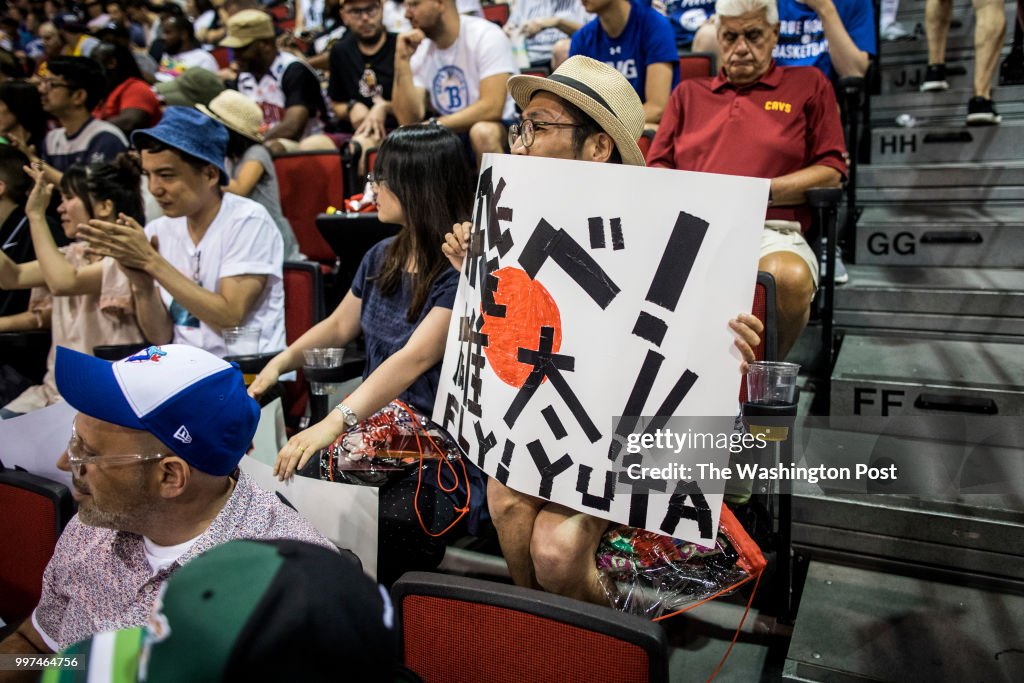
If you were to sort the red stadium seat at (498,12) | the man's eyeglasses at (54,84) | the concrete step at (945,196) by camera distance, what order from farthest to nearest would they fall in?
the red stadium seat at (498,12), the man's eyeglasses at (54,84), the concrete step at (945,196)

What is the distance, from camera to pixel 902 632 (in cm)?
216

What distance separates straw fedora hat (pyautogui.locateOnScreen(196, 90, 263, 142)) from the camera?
12.8ft

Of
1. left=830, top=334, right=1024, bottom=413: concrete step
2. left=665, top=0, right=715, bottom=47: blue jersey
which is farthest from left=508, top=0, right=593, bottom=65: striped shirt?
left=830, top=334, right=1024, bottom=413: concrete step

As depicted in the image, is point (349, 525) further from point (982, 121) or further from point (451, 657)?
point (982, 121)

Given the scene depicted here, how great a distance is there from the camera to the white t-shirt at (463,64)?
3.92 m

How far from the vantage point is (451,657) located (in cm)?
129

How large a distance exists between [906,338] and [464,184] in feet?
6.27

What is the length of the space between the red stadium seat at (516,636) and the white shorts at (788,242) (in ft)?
5.62

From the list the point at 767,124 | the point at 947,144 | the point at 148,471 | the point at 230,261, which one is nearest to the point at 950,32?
the point at 947,144

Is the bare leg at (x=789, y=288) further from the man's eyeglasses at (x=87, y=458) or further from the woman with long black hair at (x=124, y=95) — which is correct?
the woman with long black hair at (x=124, y=95)

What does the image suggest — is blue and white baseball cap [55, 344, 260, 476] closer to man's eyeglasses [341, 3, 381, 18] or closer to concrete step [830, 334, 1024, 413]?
concrete step [830, 334, 1024, 413]

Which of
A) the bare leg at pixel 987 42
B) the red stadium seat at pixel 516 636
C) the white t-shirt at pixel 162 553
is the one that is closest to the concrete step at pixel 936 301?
the bare leg at pixel 987 42

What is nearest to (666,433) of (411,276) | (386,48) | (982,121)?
(411,276)

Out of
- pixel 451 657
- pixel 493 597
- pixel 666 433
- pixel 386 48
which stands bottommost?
pixel 451 657
